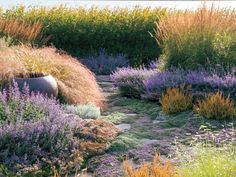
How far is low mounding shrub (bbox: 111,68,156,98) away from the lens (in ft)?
31.7

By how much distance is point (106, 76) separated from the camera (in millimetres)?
12562

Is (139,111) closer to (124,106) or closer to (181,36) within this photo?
(124,106)

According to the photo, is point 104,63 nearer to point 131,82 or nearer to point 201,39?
point 131,82

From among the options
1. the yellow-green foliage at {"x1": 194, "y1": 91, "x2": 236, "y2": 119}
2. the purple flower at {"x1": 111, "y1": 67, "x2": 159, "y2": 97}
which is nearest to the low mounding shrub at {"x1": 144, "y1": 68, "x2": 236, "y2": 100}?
the purple flower at {"x1": 111, "y1": 67, "x2": 159, "y2": 97}

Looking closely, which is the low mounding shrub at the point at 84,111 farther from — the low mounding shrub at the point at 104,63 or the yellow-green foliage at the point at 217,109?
the low mounding shrub at the point at 104,63

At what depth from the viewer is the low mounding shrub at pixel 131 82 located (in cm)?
966

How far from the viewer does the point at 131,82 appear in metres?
9.79

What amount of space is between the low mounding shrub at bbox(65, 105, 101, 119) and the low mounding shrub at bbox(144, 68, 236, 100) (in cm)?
162

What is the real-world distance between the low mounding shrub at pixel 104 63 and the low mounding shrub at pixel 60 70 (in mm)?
3835

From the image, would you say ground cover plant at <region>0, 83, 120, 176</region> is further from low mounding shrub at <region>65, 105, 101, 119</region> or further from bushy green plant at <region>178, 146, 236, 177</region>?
bushy green plant at <region>178, 146, 236, 177</region>

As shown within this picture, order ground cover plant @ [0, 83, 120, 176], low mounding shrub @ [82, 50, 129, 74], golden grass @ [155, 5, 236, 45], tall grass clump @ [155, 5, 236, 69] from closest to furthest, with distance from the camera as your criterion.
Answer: ground cover plant @ [0, 83, 120, 176], tall grass clump @ [155, 5, 236, 69], golden grass @ [155, 5, 236, 45], low mounding shrub @ [82, 50, 129, 74]

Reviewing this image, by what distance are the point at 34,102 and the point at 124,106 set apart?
2.66 m

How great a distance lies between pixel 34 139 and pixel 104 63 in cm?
763

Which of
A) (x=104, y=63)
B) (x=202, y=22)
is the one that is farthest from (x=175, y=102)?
(x=104, y=63)
